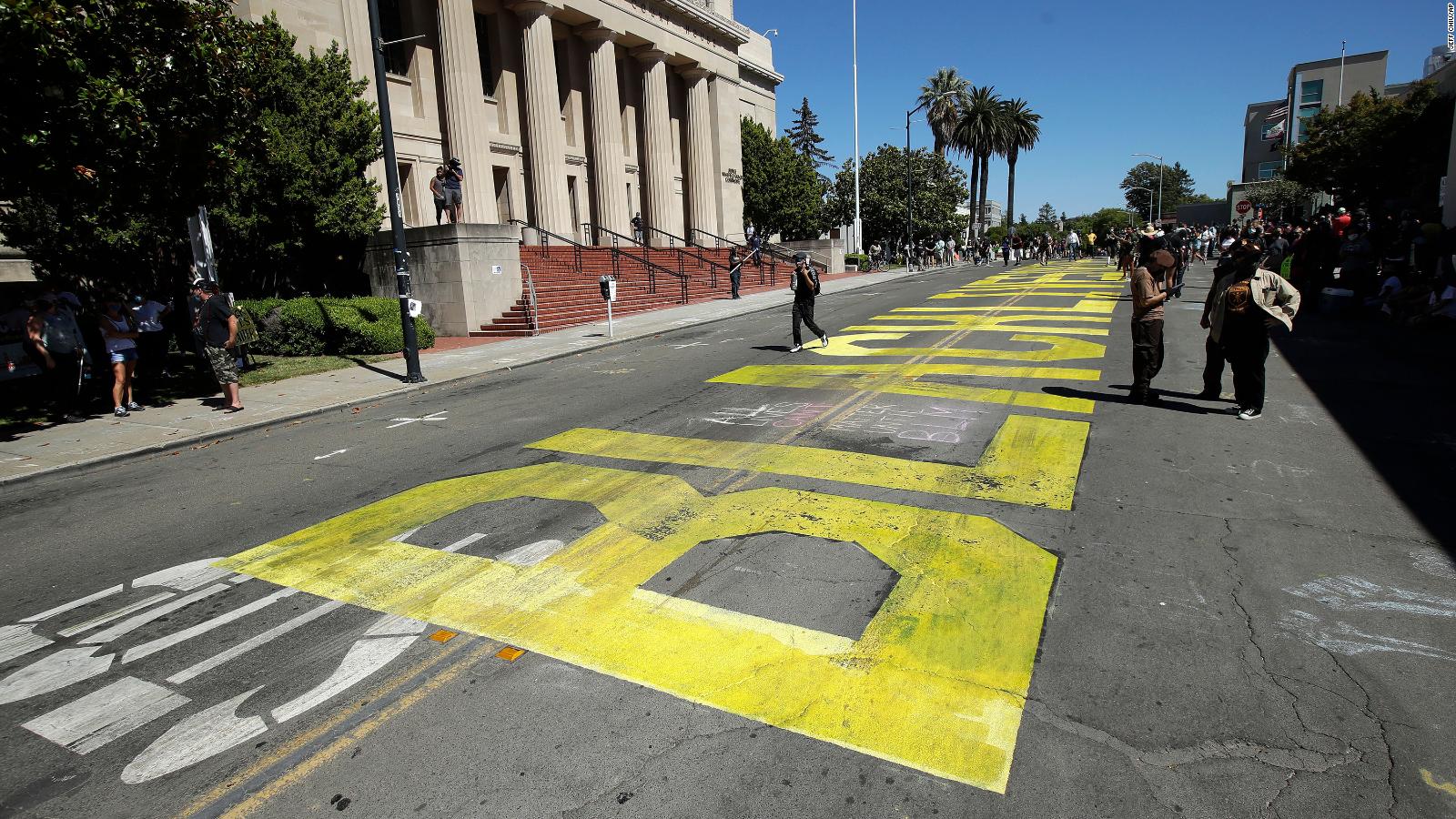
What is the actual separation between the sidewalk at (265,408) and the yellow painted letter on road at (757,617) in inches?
197

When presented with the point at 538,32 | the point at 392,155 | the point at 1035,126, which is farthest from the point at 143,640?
the point at 1035,126

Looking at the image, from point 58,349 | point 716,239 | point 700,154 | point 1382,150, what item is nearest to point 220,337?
point 58,349

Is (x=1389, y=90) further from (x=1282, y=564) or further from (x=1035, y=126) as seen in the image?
(x=1282, y=564)

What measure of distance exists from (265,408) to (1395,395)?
14637 mm

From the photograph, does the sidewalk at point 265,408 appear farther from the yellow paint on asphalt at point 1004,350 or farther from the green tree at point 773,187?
the green tree at point 773,187

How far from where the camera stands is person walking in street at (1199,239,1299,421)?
783cm

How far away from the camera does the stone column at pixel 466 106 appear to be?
24797 mm

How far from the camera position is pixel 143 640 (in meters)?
4.21

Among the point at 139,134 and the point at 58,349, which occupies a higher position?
the point at 139,134

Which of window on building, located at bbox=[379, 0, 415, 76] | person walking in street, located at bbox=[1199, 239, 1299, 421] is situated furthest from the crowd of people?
window on building, located at bbox=[379, 0, 415, 76]

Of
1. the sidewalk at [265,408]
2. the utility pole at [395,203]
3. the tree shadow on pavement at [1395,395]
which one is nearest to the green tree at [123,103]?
the utility pole at [395,203]

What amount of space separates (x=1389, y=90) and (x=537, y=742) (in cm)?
8328

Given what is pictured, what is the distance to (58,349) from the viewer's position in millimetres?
10688

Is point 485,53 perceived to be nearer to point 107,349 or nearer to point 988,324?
point 107,349
